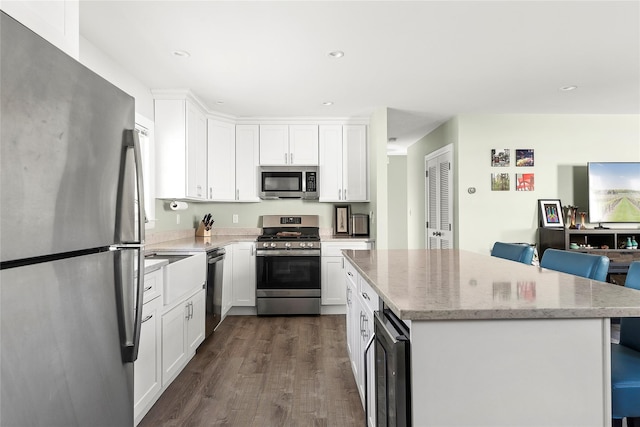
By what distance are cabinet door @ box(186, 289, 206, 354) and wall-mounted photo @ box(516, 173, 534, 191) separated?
4.01m

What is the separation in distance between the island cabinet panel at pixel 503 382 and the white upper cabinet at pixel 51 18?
141cm

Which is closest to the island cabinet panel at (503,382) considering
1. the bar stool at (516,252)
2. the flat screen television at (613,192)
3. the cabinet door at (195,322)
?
the bar stool at (516,252)

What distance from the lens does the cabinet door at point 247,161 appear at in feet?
15.8

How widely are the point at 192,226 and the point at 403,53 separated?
3269 millimetres

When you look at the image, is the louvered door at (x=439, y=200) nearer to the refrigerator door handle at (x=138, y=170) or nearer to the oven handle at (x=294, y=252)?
the oven handle at (x=294, y=252)

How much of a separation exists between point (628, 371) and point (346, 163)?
380 cm

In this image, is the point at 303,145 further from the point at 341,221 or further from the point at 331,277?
the point at 331,277

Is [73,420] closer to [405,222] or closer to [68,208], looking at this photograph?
[68,208]

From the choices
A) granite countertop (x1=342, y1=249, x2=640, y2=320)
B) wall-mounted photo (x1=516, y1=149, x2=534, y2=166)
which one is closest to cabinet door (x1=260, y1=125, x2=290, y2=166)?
wall-mounted photo (x1=516, y1=149, x2=534, y2=166)

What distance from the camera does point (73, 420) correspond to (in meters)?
1.07

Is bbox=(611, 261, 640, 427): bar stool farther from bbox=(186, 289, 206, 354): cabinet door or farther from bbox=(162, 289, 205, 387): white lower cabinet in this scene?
bbox=(186, 289, 206, 354): cabinet door

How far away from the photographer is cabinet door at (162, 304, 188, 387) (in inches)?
96.3

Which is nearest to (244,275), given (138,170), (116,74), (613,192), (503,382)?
(116,74)

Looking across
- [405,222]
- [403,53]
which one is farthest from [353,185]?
[405,222]
